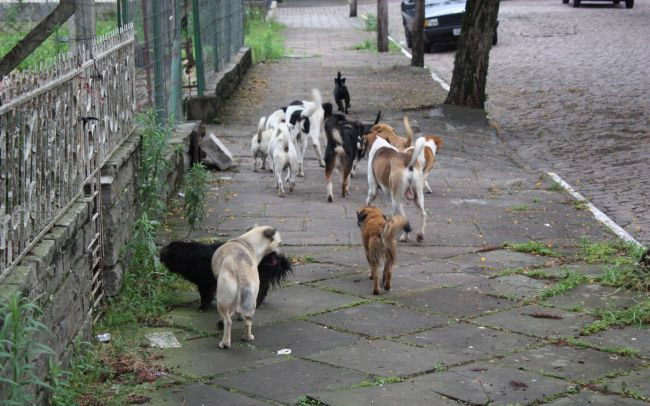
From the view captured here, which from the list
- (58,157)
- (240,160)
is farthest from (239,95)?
(58,157)

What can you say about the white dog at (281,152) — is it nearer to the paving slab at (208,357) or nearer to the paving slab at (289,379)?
the paving slab at (208,357)

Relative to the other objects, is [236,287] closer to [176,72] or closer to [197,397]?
[197,397]

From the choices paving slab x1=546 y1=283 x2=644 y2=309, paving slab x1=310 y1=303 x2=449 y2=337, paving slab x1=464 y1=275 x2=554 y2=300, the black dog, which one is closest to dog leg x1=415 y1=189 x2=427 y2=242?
paving slab x1=464 y1=275 x2=554 y2=300

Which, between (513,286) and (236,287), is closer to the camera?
(236,287)

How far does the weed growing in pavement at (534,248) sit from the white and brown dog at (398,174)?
0.86 metres

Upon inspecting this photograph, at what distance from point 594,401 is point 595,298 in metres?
2.12

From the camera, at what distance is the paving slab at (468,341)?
6.23 meters

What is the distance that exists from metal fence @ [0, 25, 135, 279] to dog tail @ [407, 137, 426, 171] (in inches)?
99.5

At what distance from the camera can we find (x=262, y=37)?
29.2 metres

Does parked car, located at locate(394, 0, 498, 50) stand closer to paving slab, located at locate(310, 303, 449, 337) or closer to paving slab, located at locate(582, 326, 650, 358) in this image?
paving slab, located at locate(310, 303, 449, 337)

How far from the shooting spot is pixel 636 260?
8.41 m

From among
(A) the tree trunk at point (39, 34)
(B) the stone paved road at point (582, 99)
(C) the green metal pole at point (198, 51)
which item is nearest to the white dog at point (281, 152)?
(B) the stone paved road at point (582, 99)

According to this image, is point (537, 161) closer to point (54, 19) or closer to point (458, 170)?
point (458, 170)

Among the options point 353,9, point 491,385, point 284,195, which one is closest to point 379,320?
point 491,385
